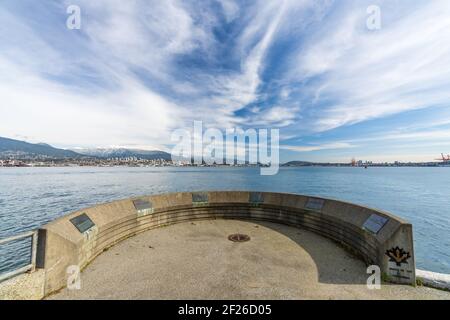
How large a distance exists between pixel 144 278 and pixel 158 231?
3417mm

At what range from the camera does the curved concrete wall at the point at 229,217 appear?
497 cm

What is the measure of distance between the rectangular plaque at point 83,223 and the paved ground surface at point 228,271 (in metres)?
1.02

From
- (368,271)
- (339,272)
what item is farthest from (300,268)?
(368,271)

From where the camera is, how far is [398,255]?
507cm

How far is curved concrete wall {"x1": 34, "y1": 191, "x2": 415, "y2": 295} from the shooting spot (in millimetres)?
4969

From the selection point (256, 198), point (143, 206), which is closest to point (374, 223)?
point (256, 198)

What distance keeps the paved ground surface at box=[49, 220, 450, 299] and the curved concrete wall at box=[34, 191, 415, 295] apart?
0.37 m

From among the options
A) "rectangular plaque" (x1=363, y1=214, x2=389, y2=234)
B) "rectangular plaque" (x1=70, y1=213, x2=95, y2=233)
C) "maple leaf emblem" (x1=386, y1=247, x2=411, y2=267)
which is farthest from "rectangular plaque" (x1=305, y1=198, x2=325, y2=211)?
"rectangular plaque" (x1=70, y1=213, x2=95, y2=233)

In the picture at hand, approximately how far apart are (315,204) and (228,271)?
492 cm

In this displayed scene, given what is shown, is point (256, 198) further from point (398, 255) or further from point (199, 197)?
point (398, 255)

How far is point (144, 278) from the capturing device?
5.34m
